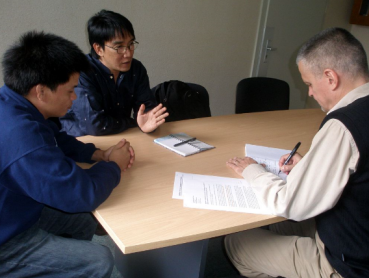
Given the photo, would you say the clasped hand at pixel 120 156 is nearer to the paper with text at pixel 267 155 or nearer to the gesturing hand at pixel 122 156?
the gesturing hand at pixel 122 156

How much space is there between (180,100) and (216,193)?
4.02 ft

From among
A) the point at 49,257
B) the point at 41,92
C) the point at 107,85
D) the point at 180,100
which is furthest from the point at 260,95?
the point at 49,257

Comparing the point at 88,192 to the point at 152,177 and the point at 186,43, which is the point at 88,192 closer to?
the point at 152,177

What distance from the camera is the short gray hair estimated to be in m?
1.10

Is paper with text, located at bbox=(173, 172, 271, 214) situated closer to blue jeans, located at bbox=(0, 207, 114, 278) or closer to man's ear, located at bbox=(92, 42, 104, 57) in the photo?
blue jeans, located at bbox=(0, 207, 114, 278)

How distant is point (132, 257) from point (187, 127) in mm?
762

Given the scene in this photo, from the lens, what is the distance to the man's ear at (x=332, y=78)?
1104mm

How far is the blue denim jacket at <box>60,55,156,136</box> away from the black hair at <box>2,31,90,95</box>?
0.53 metres

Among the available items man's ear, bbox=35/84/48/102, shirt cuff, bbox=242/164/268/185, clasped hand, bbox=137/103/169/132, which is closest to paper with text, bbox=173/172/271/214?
shirt cuff, bbox=242/164/268/185

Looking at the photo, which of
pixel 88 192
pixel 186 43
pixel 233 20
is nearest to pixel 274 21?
pixel 233 20

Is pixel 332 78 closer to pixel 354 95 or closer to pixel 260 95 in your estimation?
pixel 354 95

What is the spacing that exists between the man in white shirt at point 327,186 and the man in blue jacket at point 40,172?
0.57 meters

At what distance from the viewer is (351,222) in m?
1.03

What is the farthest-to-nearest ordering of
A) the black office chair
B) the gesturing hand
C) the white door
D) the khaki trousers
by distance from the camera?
1. the white door
2. the black office chair
3. the gesturing hand
4. the khaki trousers
